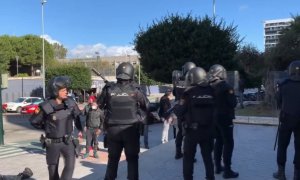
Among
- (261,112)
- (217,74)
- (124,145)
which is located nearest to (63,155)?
(124,145)

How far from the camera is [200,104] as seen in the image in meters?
5.34

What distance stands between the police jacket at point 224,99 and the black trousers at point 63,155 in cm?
218

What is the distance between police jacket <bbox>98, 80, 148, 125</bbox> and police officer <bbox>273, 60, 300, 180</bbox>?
1.95 m

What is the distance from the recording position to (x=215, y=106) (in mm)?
5637

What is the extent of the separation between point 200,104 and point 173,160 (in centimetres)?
267

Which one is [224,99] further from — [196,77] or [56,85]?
[56,85]

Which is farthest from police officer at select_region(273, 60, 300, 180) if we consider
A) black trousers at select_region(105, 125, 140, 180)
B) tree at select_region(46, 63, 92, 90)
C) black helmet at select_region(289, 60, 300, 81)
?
tree at select_region(46, 63, 92, 90)

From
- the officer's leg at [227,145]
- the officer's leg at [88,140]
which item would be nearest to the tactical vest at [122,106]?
the officer's leg at [227,145]

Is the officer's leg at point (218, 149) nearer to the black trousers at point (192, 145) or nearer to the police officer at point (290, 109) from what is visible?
the black trousers at point (192, 145)

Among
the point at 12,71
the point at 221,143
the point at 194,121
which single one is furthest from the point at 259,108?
the point at 12,71

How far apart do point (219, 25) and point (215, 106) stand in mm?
22823

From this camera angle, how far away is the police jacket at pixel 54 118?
5.05 meters

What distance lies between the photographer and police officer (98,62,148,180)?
516 cm

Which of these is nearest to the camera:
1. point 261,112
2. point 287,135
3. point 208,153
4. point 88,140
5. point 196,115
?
point 196,115
